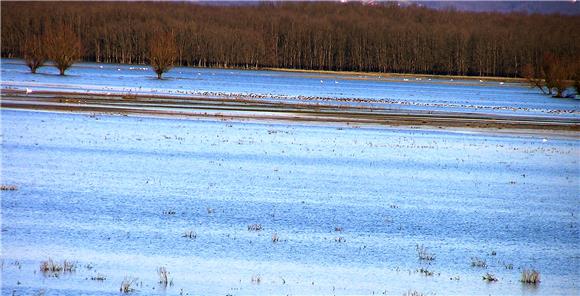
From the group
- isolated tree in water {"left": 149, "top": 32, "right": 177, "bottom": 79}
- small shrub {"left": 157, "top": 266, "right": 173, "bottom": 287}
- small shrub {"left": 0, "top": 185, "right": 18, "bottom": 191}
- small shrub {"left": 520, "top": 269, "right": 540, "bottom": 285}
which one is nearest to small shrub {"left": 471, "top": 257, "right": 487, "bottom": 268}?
small shrub {"left": 520, "top": 269, "right": 540, "bottom": 285}

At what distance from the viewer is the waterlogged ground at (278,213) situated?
1691 cm

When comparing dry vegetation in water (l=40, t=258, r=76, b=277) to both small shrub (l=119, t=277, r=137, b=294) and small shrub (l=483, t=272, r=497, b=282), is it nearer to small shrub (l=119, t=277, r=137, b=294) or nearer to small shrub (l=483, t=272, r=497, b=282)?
small shrub (l=119, t=277, r=137, b=294)

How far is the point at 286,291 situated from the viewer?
627 inches

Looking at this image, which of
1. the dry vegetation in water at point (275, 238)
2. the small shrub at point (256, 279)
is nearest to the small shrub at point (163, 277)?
the small shrub at point (256, 279)

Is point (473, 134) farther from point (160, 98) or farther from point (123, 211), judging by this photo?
point (123, 211)

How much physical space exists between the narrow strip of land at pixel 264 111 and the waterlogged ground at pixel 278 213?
35.0ft

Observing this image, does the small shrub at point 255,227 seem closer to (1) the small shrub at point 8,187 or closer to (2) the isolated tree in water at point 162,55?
(1) the small shrub at point 8,187

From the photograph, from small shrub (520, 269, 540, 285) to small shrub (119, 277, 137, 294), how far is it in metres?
7.12

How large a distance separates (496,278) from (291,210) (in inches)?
298

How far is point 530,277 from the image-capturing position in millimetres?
17703

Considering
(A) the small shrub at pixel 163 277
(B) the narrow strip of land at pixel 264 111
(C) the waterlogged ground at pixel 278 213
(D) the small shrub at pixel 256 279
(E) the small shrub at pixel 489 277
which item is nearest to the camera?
(A) the small shrub at pixel 163 277

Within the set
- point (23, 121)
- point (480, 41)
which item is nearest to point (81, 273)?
point (23, 121)

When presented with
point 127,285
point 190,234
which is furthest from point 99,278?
point 190,234

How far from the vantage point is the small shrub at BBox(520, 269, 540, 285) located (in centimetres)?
1751
